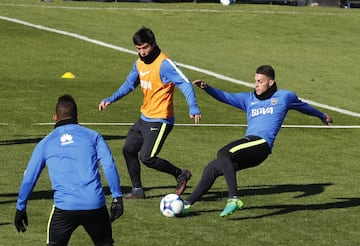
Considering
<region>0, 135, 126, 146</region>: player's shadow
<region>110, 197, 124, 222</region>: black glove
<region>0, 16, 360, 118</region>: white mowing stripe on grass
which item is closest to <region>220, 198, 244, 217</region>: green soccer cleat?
<region>110, 197, 124, 222</region>: black glove

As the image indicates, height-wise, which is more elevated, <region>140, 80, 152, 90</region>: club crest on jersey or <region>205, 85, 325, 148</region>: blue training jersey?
<region>140, 80, 152, 90</region>: club crest on jersey

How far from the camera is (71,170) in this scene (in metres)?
10.7

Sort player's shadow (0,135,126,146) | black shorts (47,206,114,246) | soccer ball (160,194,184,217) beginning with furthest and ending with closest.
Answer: player's shadow (0,135,126,146), soccer ball (160,194,184,217), black shorts (47,206,114,246)

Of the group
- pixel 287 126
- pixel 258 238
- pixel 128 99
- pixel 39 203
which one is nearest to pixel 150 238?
pixel 258 238

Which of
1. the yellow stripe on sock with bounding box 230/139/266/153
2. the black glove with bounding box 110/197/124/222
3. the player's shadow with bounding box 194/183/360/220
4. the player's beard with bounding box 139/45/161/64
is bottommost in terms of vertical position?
the player's shadow with bounding box 194/183/360/220

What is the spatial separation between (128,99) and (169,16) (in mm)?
17265

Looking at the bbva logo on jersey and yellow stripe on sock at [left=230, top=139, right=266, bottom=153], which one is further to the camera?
the bbva logo on jersey

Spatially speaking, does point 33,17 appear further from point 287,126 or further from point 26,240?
Answer: point 26,240

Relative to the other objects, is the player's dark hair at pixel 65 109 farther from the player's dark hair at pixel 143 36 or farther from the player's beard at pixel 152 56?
the player's beard at pixel 152 56

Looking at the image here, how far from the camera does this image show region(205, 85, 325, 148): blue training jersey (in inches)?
594

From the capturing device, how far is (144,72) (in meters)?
15.9

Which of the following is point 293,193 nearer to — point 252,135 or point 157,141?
point 252,135

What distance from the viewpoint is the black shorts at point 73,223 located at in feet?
34.9

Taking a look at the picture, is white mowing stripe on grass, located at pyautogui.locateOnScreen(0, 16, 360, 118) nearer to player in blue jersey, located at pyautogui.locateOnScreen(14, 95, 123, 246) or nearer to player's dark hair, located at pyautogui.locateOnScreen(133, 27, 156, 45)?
player's dark hair, located at pyautogui.locateOnScreen(133, 27, 156, 45)
